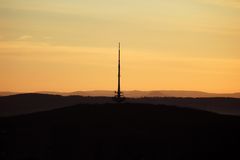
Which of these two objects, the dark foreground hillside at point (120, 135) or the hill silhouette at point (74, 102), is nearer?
the dark foreground hillside at point (120, 135)

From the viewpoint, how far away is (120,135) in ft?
161

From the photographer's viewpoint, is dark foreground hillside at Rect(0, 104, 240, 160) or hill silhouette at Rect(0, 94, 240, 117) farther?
hill silhouette at Rect(0, 94, 240, 117)

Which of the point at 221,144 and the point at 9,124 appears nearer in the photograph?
the point at 221,144

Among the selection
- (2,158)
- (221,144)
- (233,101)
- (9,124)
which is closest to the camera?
(2,158)

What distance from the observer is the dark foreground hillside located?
46.1 metres

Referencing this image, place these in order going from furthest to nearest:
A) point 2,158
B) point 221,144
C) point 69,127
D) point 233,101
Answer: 1. point 233,101
2. point 69,127
3. point 221,144
4. point 2,158

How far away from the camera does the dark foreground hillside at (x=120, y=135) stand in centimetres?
4612

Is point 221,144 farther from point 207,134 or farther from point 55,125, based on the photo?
point 55,125

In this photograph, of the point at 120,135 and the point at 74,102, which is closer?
the point at 120,135

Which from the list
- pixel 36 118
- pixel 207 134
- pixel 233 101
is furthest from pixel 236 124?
pixel 233 101

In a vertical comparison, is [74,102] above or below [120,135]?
above

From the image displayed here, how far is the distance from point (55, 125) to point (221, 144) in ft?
44.9

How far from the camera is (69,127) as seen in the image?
2029 inches

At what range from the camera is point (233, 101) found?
160625 millimetres
